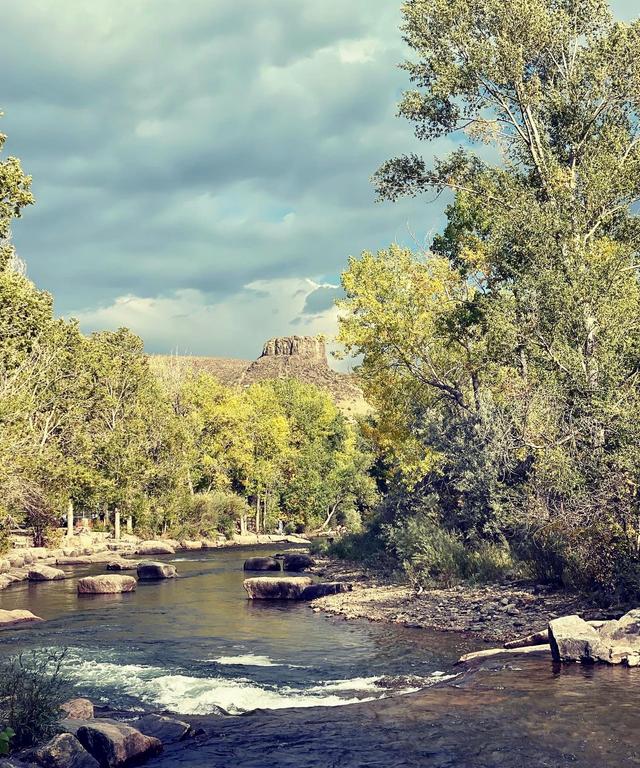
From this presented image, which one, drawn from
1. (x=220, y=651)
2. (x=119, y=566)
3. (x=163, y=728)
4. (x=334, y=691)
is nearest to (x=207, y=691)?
(x=334, y=691)

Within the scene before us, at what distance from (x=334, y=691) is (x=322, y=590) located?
14050 mm

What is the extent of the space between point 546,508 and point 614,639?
6.47m

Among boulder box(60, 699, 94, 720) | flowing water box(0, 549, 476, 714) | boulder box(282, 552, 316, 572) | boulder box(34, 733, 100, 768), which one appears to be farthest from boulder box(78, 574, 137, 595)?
boulder box(34, 733, 100, 768)

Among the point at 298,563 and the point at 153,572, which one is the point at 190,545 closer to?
the point at 298,563

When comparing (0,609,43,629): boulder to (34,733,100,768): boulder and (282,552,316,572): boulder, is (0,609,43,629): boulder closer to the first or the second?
(34,733,100,768): boulder

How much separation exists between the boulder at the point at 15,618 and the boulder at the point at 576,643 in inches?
673

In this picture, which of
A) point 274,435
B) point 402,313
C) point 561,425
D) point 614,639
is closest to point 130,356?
point 274,435

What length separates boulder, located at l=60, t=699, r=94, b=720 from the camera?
1243 cm

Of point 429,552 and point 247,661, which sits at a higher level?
point 429,552

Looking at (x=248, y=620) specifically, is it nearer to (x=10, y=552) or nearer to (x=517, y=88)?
(x=517, y=88)

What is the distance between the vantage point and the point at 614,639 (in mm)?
14562

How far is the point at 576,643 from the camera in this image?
47.5ft

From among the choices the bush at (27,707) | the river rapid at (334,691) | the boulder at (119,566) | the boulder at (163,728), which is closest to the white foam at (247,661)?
the river rapid at (334,691)

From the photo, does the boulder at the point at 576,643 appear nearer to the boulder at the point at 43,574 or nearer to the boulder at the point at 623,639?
the boulder at the point at 623,639
